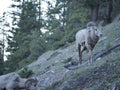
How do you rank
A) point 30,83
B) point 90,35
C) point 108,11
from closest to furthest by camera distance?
1. point 30,83
2. point 90,35
3. point 108,11

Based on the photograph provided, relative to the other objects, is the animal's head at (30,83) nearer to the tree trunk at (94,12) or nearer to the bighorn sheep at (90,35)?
the bighorn sheep at (90,35)

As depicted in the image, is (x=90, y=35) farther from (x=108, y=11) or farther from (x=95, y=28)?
(x=108, y=11)

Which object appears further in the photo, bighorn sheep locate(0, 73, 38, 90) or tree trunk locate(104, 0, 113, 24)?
tree trunk locate(104, 0, 113, 24)

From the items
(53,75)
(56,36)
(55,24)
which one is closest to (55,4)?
(55,24)

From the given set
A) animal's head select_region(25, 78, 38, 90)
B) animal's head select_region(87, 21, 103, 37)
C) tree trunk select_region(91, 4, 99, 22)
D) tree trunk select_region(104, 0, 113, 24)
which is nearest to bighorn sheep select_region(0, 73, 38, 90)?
animal's head select_region(25, 78, 38, 90)

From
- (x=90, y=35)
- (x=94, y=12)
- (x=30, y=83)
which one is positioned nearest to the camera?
(x=30, y=83)

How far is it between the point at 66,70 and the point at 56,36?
59.3ft

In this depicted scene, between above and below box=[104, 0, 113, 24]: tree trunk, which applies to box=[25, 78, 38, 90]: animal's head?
below

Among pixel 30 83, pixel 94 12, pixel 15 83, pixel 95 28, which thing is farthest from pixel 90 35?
pixel 94 12

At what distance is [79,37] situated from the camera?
14.3m

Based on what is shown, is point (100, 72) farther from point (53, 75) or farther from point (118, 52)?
point (53, 75)

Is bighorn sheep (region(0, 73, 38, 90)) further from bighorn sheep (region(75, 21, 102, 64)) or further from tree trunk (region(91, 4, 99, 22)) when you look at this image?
tree trunk (region(91, 4, 99, 22))

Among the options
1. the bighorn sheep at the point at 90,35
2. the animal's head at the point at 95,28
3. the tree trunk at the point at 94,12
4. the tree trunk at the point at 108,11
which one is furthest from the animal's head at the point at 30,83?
the tree trunk at the point at 108,11

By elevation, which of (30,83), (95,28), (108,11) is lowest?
(30,83)
